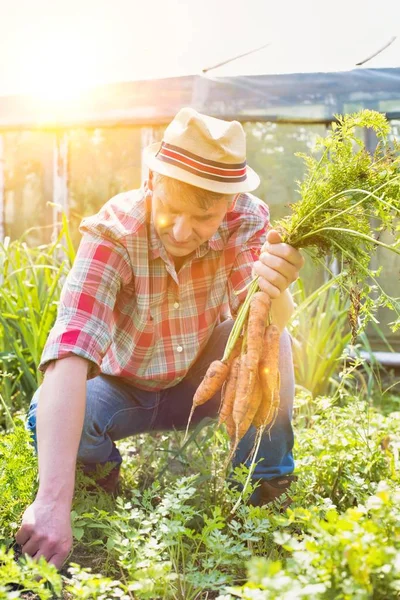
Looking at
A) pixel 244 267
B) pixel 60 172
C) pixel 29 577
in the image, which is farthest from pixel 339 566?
pixel 60 172

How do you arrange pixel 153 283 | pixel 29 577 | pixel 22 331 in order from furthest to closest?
pixel 22 331, pixel 153 283, pixel 29 577

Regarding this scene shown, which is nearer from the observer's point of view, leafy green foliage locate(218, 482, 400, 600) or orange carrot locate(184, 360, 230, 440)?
leafy green foliage locate(218, 482, 400, 600)

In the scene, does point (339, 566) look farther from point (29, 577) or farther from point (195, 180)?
point (195, 180)

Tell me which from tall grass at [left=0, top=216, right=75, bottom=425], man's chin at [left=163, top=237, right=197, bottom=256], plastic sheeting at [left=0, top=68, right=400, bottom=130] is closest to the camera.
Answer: man's chin at [left=163, top=237, right=197, bottom=256]

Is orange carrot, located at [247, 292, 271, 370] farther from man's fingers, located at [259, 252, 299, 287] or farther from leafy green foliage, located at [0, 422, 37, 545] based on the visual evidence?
leafy green foliage, located at [0, 422, 37, 545]

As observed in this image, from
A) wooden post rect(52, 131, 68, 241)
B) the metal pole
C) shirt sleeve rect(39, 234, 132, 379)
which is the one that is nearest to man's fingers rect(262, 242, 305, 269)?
shirt sleeve rect(39, 234, 132, 379)

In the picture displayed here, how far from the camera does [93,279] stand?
6.37 feet

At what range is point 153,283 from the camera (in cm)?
217

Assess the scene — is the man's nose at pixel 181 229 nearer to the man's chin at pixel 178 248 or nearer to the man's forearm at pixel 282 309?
the man's chin at pixel 178 248

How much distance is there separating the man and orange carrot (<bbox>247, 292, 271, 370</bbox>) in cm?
4

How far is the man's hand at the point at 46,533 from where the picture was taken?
1537 millimetres

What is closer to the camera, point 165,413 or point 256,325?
point 256,325

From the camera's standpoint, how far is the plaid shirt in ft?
6.55

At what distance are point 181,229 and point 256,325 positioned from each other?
36 cm
